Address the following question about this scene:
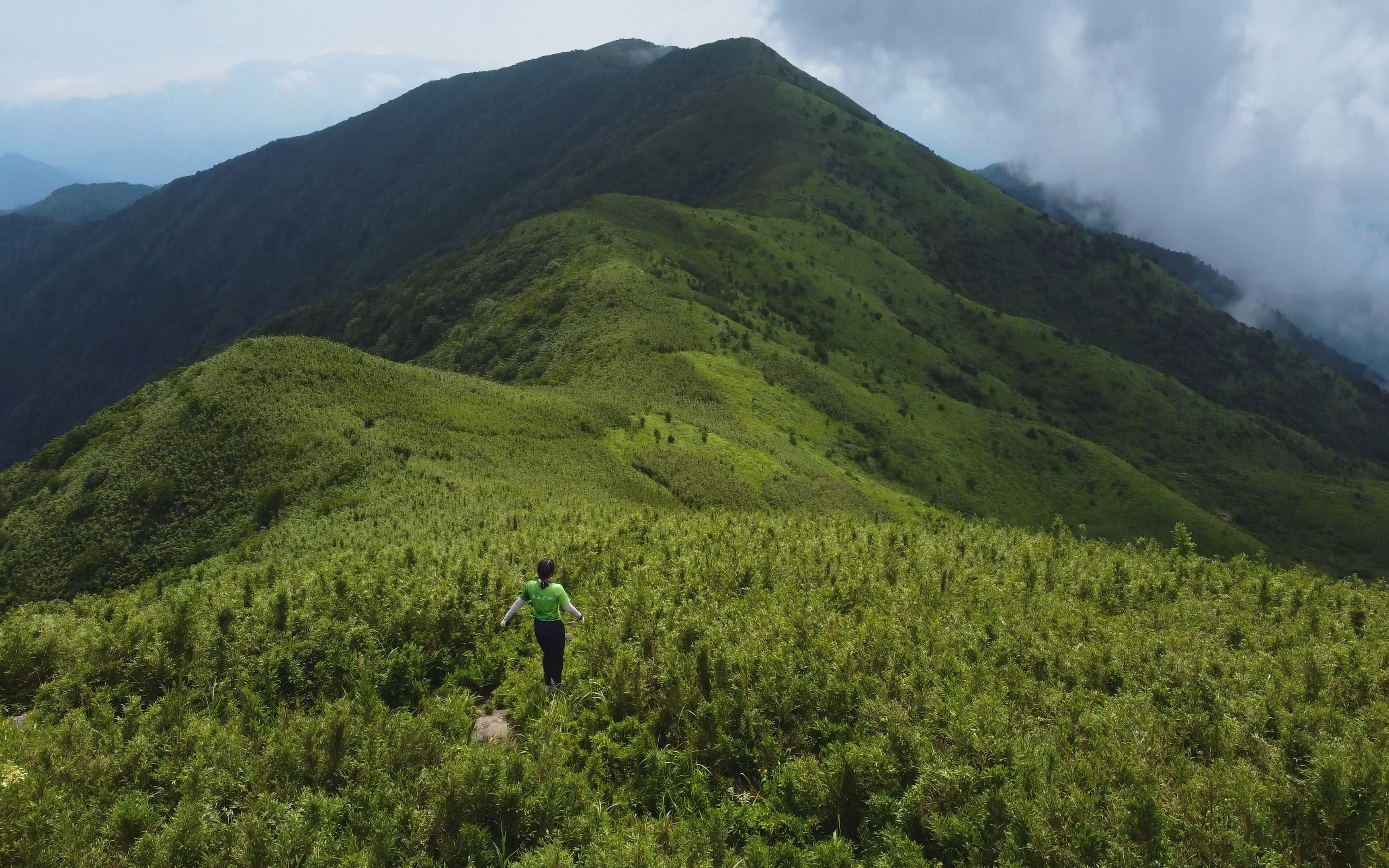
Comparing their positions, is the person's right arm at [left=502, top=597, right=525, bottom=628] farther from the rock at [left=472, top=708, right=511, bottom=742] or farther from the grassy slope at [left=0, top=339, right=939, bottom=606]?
the grassy slope at [left=0, top=339, right=939, bottom=606]

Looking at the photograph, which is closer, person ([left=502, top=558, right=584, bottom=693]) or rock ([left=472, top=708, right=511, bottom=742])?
rock ([left=472, top=708, right=511, bottom=742])

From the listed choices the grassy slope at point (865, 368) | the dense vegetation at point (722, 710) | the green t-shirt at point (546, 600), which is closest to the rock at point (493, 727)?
the dense vegetation at point (722, 710)

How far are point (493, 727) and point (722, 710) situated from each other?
3.99 metres

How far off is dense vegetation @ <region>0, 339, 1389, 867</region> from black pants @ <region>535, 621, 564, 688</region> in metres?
0.40

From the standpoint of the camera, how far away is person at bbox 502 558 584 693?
39.9ft

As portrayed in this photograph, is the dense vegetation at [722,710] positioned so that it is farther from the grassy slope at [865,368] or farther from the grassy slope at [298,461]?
the grassy slope at [865,368]

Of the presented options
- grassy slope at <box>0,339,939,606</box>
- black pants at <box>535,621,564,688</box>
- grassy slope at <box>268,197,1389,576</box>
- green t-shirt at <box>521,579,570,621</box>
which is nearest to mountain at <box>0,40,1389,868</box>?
grassy slope at <box>0,339,939,606</box>

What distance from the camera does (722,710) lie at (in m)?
11.0

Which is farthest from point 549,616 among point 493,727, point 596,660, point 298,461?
point 298,461

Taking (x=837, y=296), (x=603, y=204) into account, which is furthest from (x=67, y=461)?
(x=837, y=296)

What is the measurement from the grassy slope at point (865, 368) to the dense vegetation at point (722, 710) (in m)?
37.7

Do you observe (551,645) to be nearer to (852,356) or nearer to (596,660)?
(596,660)

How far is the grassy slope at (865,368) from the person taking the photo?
69125 mm

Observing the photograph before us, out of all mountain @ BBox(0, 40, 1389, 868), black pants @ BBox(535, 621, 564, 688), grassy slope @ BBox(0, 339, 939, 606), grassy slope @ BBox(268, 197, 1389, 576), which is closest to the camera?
mountain @ BBox(0, 40, 1389, 868)
